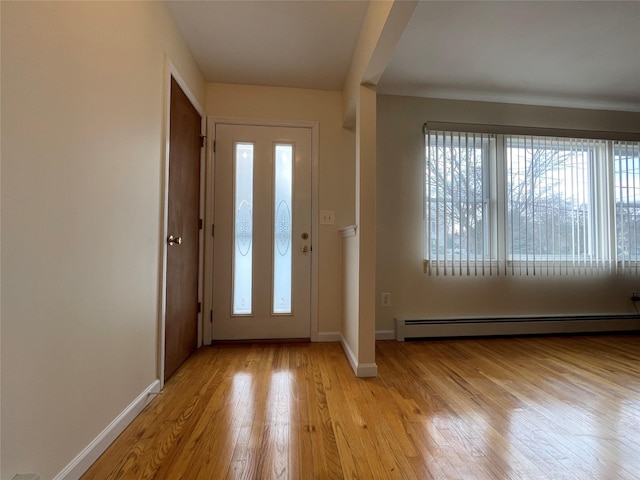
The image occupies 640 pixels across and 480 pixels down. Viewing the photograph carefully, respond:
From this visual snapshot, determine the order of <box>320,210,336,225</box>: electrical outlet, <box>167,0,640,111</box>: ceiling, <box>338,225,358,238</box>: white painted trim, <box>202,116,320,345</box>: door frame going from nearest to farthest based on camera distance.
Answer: <box>167,0,640,111</box>: ceiling → <box>338,225,358,238</box>: white painted trim → <box>202,116,320,345</box>: door frame → <box>320,210,336,225</box>: electrical outlet

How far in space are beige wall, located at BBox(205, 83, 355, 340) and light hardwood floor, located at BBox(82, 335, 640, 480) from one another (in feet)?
1.82

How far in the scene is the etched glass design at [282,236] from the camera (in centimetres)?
256

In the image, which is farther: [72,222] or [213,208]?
[213,208]

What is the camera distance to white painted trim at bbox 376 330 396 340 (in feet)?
8.72

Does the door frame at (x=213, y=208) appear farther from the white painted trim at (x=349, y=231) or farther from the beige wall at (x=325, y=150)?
the white painted trim at (x=349, y=231)

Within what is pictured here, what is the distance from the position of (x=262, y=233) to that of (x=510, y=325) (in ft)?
8.34

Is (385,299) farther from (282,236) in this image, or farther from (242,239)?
(242,239)

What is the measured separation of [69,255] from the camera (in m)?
0.98

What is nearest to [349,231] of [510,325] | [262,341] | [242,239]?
[242,239]

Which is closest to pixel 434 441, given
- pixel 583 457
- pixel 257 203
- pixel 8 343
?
pixel 583 457

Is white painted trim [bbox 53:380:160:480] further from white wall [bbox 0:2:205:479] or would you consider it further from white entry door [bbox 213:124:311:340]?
white entry door [bbox 213:124:311:340]

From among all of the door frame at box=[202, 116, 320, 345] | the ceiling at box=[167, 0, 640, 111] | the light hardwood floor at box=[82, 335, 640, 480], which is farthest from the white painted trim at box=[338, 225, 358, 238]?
the ceiling at box=[167, 0, 640, 111]

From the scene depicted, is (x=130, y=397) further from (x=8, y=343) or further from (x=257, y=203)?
Result: (x=257, y=203)

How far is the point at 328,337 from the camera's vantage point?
8.39 feet
